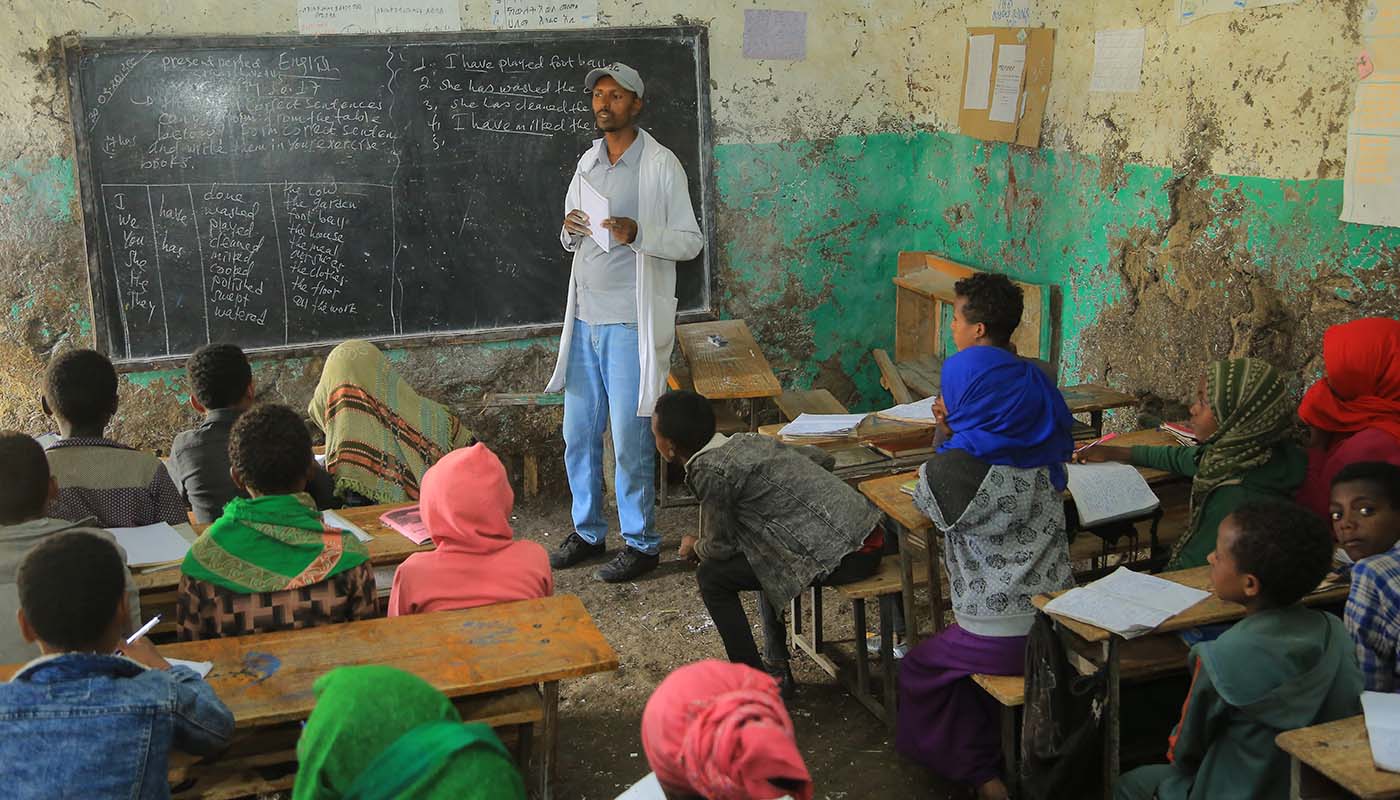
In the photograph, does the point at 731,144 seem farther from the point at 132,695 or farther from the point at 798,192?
the point at 132,695

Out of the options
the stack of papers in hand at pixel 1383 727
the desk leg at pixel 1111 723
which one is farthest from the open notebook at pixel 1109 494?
the stack of papers in hand at pixel 1383 727

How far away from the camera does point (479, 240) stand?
5.57 metres

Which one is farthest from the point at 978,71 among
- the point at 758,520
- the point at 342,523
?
the point at 342,523

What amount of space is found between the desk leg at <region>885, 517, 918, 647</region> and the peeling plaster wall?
4.93 feet

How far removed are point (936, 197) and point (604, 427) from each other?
2.04 m

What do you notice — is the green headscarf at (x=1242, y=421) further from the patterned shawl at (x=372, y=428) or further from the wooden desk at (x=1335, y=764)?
the patterned shawl at (x=372, y=428)

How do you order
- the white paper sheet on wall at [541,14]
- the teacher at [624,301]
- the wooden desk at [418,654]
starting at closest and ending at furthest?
1. the wooden desk at [418,654]
2. the teacher at [624,301]
3. the white paper sheet on wall at [541,14]

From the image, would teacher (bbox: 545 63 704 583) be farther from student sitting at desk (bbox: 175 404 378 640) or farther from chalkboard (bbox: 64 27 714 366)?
student sitting at desk (bbox: 175 404 378 640)

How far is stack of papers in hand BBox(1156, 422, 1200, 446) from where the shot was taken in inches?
154

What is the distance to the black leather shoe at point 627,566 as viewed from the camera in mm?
4852

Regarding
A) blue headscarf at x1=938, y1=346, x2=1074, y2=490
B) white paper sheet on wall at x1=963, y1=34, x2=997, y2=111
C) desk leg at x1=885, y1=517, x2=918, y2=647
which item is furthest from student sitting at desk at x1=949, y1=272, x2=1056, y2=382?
white paper sheet on wall at x1=963, y1=34, x2=997, y2=111

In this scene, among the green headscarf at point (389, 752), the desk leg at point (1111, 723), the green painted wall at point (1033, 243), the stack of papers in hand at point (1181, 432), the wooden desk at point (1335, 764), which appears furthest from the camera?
the green painted wall at point (1033, 243)

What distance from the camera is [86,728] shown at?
1.90m

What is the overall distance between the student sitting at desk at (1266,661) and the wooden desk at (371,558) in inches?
74.5
